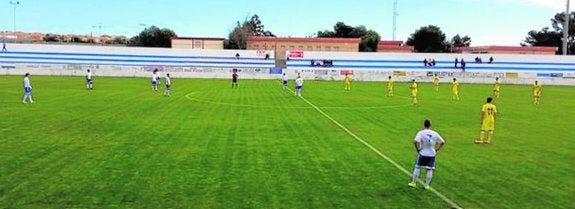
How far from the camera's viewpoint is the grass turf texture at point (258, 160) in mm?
10422

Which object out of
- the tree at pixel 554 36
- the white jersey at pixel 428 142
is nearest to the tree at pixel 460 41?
the tree at pixel 554 36

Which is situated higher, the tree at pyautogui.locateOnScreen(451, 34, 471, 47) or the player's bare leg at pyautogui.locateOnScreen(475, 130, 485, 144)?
the tree at pyautogui.locateOnScreen(451, 34, 471, 47)

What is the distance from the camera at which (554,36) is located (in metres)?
126

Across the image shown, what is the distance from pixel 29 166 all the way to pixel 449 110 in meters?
23.1

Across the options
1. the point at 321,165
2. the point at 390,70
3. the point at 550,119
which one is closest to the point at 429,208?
the point at 321,165

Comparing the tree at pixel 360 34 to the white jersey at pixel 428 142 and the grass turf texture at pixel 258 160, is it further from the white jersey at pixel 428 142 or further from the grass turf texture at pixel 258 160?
the white jersey at pixel 428 142

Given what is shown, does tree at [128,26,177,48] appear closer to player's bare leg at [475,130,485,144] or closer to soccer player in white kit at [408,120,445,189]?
player's bare leg at [475,130,485,144]

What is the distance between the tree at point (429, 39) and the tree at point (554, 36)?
21.5m

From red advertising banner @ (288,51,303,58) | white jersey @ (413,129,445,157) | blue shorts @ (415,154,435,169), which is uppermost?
red advertising banner @ (288,51,303,58)

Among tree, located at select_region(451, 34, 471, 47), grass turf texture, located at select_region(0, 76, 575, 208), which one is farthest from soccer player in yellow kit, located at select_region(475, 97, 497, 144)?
tree, located at select_region(451, 34, 471, 47)

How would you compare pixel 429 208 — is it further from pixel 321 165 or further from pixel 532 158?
pixel 532 158

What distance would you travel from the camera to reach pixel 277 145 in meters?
16.7

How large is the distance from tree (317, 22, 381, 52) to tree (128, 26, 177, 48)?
38180 mm

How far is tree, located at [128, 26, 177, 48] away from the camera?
125 meters
